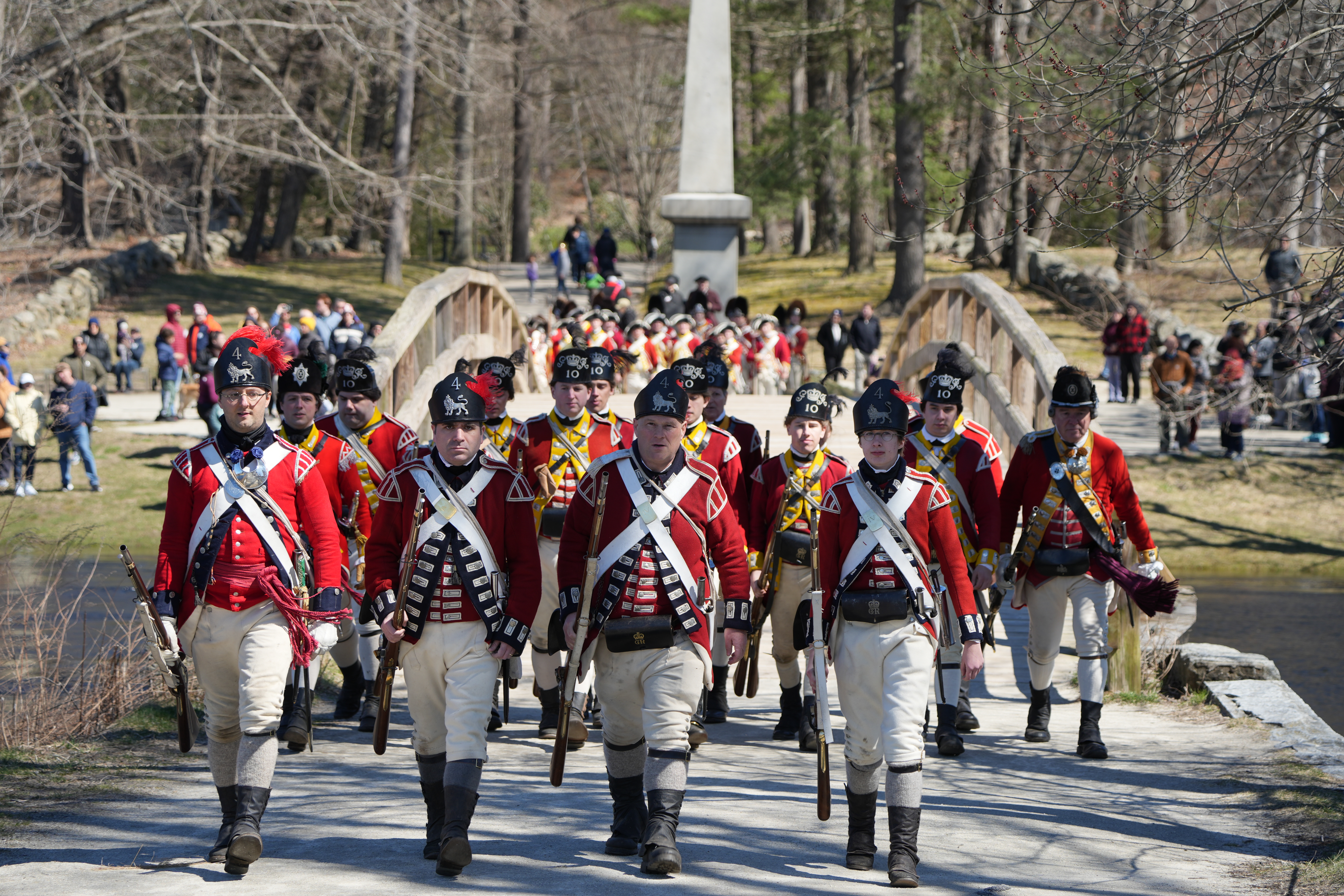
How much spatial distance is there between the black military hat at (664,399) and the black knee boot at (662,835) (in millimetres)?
1496

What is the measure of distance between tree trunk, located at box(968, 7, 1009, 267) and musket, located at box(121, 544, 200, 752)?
12.2 ft

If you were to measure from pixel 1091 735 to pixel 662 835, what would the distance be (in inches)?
130

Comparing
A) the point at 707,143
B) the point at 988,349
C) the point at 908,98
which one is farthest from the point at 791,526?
the point at 908,98

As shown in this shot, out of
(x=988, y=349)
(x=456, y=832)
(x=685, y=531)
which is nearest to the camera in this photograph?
(x=456, y=832)

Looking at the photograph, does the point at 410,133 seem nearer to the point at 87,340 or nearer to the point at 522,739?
the point at 87,340

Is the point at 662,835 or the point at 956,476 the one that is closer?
the point at 662,835

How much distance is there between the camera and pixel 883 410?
6.20 m

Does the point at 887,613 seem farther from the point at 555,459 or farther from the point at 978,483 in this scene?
the point at 555,459

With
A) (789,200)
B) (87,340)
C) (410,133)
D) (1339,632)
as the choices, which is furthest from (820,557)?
(410,133)

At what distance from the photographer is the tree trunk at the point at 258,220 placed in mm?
42500

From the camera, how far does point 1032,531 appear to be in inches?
323

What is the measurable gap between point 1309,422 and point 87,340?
20.7 meters

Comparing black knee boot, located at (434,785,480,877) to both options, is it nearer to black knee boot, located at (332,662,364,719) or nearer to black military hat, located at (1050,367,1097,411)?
black knee boot, located at (332,662,364,719)

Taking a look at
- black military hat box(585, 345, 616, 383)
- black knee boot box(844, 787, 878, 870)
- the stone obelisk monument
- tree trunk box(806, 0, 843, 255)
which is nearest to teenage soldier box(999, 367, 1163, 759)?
black military hat box(585, 345, 616, 383)
